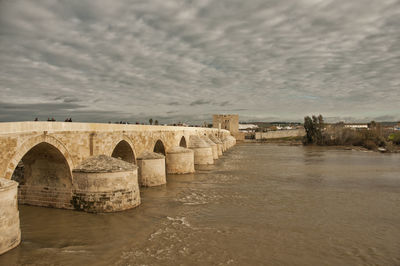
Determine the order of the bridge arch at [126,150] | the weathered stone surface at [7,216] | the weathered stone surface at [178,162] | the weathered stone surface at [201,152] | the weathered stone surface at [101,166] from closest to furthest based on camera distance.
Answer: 1. the weathered stone surface at [7,216]
2. the weathered stone surface at [101,166]
3. the bridge arch at [126,150]
4. the weathered stone surface at [178,162]
5. the weathered stone surface at [201,152]

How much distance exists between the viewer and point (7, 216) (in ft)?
22.5

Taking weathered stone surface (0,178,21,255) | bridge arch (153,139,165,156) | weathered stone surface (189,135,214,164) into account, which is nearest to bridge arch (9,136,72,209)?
weathered stone surface (0,178,21,255)

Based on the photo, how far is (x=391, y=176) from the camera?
63.8 ft

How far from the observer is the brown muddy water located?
7188 millimetres

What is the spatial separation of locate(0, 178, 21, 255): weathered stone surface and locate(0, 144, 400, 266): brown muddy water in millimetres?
289

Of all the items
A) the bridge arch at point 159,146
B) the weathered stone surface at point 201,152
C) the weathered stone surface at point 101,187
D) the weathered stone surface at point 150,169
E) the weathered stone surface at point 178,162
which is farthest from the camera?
the weathered stone surface at point 201,152

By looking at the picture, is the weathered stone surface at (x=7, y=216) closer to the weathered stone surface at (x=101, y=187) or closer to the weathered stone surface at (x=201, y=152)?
the weathered stone surface at (x=101, y=187)

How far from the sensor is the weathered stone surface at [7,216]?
265 inches

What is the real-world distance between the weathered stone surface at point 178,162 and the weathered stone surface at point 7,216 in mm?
12448

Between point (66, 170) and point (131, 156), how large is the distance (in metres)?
4.79

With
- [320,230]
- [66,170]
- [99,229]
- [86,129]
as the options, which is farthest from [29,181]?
[320,230]

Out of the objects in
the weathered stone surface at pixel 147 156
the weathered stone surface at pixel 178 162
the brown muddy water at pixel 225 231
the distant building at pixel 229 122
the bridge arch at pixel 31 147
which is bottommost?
the brown muddy water at pixel 225 231

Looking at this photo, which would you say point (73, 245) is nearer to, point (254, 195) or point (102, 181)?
point (102, 181)

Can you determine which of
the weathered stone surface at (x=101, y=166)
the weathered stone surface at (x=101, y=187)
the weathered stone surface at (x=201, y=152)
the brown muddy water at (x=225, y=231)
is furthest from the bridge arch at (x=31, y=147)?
the weathered stone surface at (x=201, y=152)
